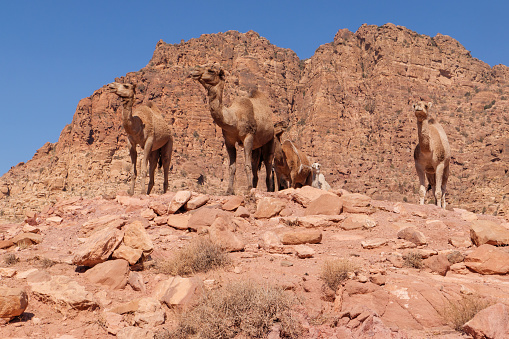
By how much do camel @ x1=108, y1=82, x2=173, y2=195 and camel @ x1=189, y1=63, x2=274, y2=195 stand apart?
2830mm

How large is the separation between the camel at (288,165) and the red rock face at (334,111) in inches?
1525

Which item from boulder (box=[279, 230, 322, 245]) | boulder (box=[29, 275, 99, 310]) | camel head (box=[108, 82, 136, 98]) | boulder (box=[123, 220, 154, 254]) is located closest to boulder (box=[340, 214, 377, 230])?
boulder (box=[279, 230, 322, 245])

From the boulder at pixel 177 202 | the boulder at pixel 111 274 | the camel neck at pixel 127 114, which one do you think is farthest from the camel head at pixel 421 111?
the boulder at pixel 111 274

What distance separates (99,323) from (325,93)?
84443mm

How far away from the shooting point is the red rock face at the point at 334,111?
6431cm

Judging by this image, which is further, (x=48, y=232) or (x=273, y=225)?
(x=48, y=232)

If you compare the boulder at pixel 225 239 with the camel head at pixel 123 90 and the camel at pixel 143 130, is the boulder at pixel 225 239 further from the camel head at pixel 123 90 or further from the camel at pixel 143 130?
the camel head at pixel 123 90

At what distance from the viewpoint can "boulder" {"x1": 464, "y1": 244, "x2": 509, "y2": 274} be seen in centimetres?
689

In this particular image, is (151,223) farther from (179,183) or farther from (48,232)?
(179,183)

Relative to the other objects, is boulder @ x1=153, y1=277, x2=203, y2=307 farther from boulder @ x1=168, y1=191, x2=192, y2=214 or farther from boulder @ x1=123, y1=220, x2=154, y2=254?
boulder @ x1=168, y1=191, x2=192, y2=214

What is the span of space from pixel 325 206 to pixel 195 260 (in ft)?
13.8

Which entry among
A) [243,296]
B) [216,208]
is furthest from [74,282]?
[216,208]

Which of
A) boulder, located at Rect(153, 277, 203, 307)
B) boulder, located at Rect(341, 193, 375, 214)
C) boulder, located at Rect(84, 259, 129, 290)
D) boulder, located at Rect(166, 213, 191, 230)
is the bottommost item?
boulder, located at Rect(153, 277, 203, 307)

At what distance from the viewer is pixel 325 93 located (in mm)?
86312
